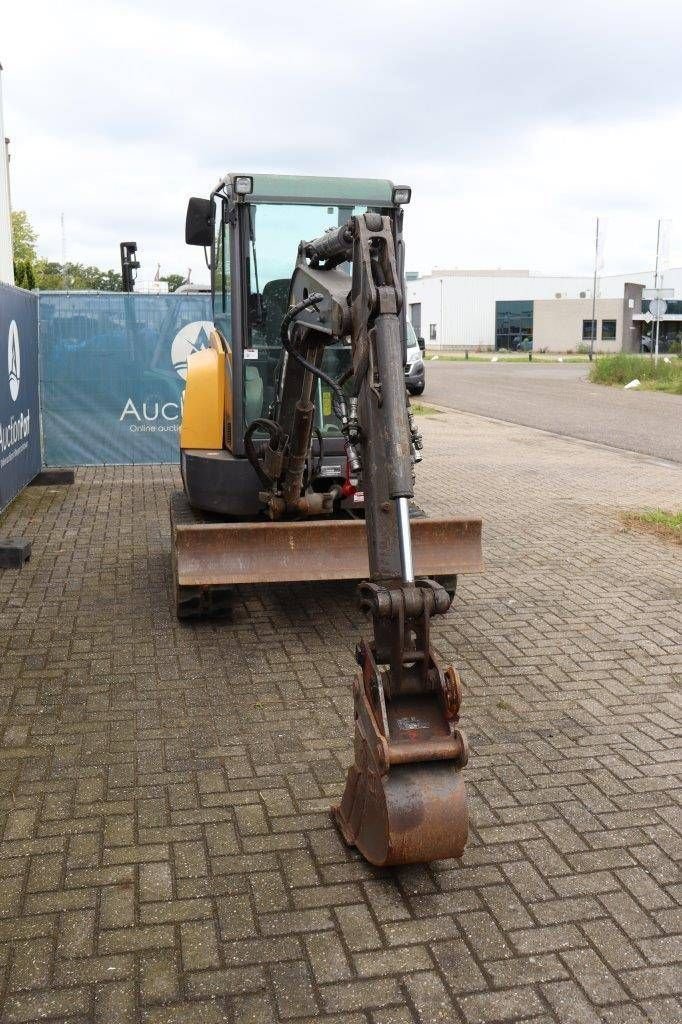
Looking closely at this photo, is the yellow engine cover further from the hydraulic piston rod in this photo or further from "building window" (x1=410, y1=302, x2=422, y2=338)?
"building window" (x1=410, y1=302, x2=422, y2=338)

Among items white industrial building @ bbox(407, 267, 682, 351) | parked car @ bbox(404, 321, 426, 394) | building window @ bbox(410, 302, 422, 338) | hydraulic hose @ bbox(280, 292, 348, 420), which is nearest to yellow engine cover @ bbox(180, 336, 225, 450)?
hydraulic hose @ bbox(280, 292, 348, 420)

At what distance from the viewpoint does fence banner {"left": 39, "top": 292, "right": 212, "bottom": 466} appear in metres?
13.8

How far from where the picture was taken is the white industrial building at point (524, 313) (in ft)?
255

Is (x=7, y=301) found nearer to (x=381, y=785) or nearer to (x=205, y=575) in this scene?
(x=205, y=575)

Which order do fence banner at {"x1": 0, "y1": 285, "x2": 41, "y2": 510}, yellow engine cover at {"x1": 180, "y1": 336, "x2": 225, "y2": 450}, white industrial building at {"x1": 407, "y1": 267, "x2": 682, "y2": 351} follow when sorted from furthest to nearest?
white industrial building at {"x1": 407, "y1": 267, "x2": 682, "y2": 351} < fence banner at {"x1": 0, "y1": 285, "x2": 41, "y2": 510} < yellow engine cover at {"x1": 180, "y1": 336, "x2": 225, "y2": 450}

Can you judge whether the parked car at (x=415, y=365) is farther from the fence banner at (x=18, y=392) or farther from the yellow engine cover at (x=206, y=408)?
the yellow engine cover at (x=206, y=408)

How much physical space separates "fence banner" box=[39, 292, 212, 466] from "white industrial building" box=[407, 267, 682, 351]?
2585 inches

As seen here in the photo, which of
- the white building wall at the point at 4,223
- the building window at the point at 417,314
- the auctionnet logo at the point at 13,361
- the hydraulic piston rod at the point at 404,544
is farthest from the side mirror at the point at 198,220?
the building window at the point at 417,314

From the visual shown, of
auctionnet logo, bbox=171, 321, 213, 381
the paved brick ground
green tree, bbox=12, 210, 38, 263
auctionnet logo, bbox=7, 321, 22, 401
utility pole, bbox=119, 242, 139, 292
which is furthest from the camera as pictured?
green tree, bbox=12, 210, 38, 263

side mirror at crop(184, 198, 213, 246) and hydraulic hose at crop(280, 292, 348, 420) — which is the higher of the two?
side mirror at crop(184, 198, 213, 246)

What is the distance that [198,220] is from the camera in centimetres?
790

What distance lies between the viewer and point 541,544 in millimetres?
9969

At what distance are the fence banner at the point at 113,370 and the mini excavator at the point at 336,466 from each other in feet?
19.2

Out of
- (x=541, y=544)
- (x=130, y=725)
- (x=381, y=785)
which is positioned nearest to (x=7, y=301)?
(x=541, y=544)
